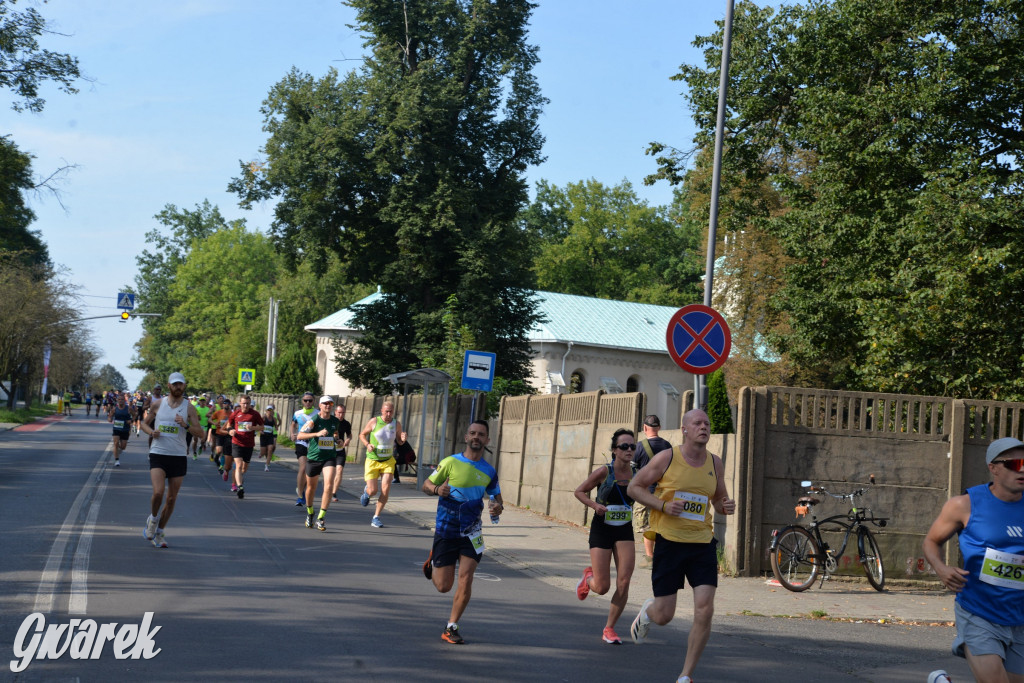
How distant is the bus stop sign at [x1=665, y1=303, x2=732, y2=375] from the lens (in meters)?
12.2

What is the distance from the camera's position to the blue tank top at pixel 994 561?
205 inches

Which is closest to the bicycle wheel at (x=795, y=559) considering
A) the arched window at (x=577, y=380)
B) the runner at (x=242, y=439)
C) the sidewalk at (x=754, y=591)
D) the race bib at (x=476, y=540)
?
the sidewalk at (x=754, y=591)

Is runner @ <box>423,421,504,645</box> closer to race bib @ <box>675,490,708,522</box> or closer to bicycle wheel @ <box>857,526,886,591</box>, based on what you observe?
race bib @ <box>675,490,708,522</box>

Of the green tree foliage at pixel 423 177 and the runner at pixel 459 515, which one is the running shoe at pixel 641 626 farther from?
the green tree foliage at pixel 423 177

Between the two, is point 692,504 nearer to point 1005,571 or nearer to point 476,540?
point 476,540

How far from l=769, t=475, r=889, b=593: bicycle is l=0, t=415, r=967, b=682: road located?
1.67 metres

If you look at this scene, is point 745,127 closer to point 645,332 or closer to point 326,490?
point 326,490

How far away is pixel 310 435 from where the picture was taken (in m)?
16.3

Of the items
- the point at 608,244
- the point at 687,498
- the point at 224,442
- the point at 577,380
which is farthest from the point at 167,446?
the point at 608,244

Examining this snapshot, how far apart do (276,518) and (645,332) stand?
48.4 meters

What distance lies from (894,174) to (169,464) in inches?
667

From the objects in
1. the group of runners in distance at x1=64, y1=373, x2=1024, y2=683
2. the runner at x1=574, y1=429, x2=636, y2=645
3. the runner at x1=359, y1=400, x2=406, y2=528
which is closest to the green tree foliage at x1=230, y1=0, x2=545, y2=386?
the runner at x1=359, y1=400, x2=406, y2=528

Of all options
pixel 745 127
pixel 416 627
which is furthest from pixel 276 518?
pixel 745 127

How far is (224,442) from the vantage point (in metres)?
23.9
